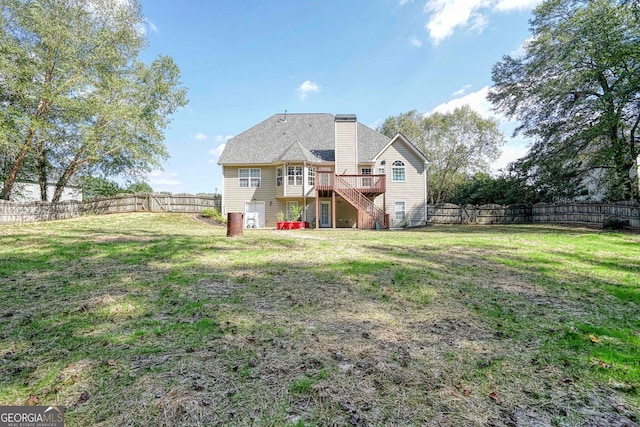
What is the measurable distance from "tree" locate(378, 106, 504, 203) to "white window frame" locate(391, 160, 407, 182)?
16075 millimetres

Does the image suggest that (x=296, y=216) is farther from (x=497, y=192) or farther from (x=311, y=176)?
(x=497, y=192)

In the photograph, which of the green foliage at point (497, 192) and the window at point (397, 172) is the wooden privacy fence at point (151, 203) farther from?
the green foliage at point (497, 192)

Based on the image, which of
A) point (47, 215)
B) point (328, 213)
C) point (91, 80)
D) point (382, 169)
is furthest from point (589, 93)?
point (47, 215)

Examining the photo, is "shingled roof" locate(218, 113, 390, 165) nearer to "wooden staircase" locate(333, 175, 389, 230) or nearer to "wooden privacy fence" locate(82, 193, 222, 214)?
"wooden staircase" locate(333, 175, 389, 230)

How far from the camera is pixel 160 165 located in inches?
945

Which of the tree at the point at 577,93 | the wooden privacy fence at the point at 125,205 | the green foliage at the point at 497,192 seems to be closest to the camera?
the tree at the point at 577,93

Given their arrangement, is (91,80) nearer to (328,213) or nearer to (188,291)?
(328,213)

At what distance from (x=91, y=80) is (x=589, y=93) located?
31149mm

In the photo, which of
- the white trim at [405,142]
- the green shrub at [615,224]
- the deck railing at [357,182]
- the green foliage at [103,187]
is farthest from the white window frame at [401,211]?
the green foliage at [103,187]

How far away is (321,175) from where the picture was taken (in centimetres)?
1928

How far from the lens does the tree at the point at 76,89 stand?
1742 centimetres

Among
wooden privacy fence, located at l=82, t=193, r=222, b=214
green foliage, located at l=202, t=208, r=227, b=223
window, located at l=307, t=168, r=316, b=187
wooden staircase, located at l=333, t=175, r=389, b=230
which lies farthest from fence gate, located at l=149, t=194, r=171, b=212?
wooden staircase, located at l=333, t=175, r=389, b=230

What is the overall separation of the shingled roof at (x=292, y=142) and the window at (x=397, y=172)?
1.68 m

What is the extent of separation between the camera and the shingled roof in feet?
69.9
